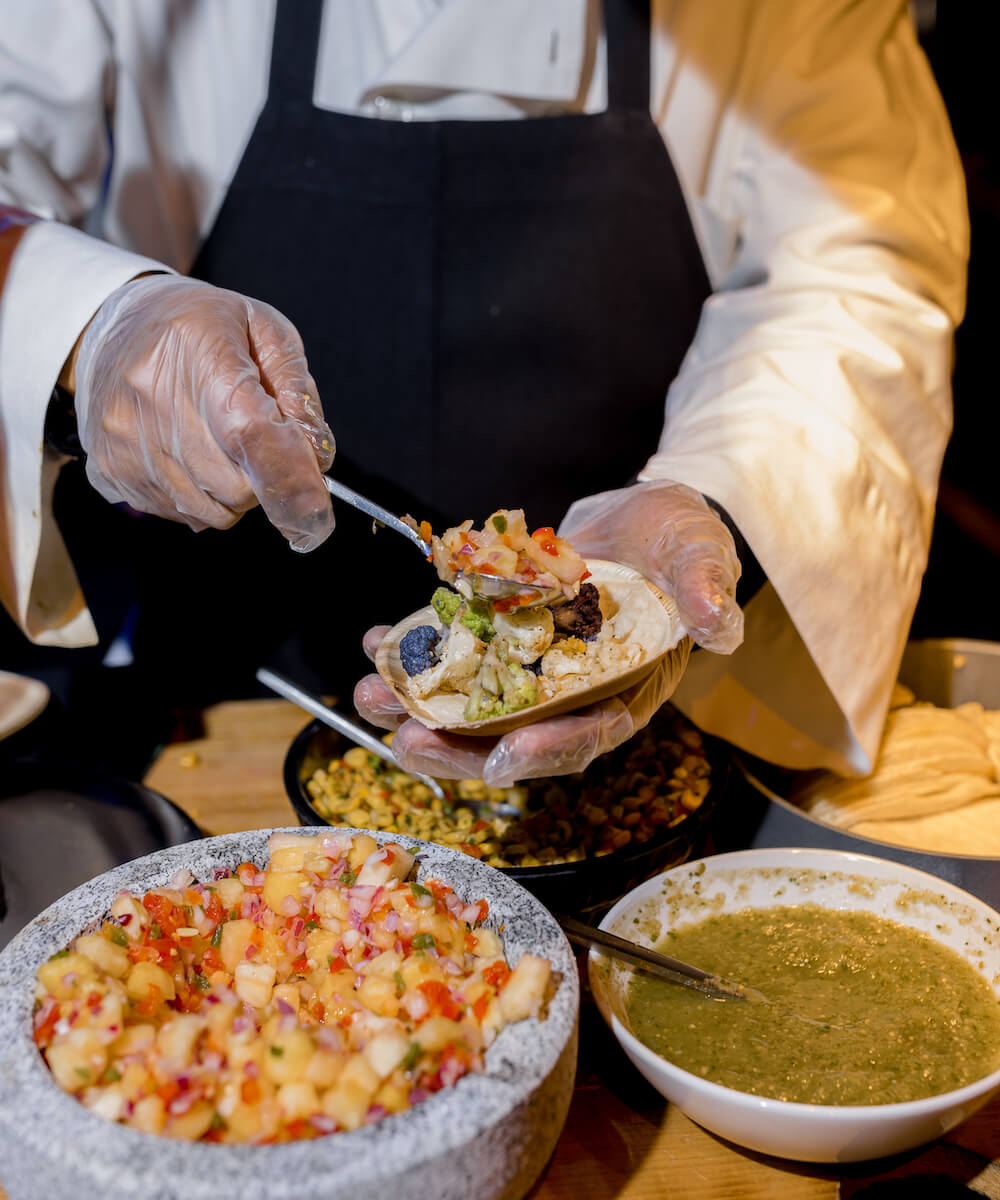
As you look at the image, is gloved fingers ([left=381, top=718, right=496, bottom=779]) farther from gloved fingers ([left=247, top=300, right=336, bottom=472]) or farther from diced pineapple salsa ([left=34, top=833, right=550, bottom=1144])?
gloved fingers ([left=247, top=300, right=336, bottom=472])

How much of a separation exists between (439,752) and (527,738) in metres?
0.10

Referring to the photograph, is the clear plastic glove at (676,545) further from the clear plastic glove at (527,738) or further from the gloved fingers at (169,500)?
the gloved fingers at (169,500)

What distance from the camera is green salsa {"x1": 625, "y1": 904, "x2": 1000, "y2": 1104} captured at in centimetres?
86

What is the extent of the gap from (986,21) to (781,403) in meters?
2.79

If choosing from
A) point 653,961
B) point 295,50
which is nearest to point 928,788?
point 653,961

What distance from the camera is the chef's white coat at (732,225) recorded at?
136 cm

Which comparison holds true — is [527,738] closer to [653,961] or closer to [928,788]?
[653,961]

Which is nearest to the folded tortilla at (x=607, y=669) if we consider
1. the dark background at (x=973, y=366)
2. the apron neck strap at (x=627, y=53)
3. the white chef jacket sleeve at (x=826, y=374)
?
the white chef jacket sleeve at (x=826, y=374)

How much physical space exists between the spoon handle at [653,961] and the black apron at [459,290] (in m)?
0.80

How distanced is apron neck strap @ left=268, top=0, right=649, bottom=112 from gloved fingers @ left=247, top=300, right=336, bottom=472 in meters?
0.63

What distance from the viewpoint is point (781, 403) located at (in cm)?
145

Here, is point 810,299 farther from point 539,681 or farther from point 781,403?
point 539,681

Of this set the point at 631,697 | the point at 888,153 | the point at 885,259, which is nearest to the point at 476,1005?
the point at 631,697

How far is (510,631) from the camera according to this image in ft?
3.61
